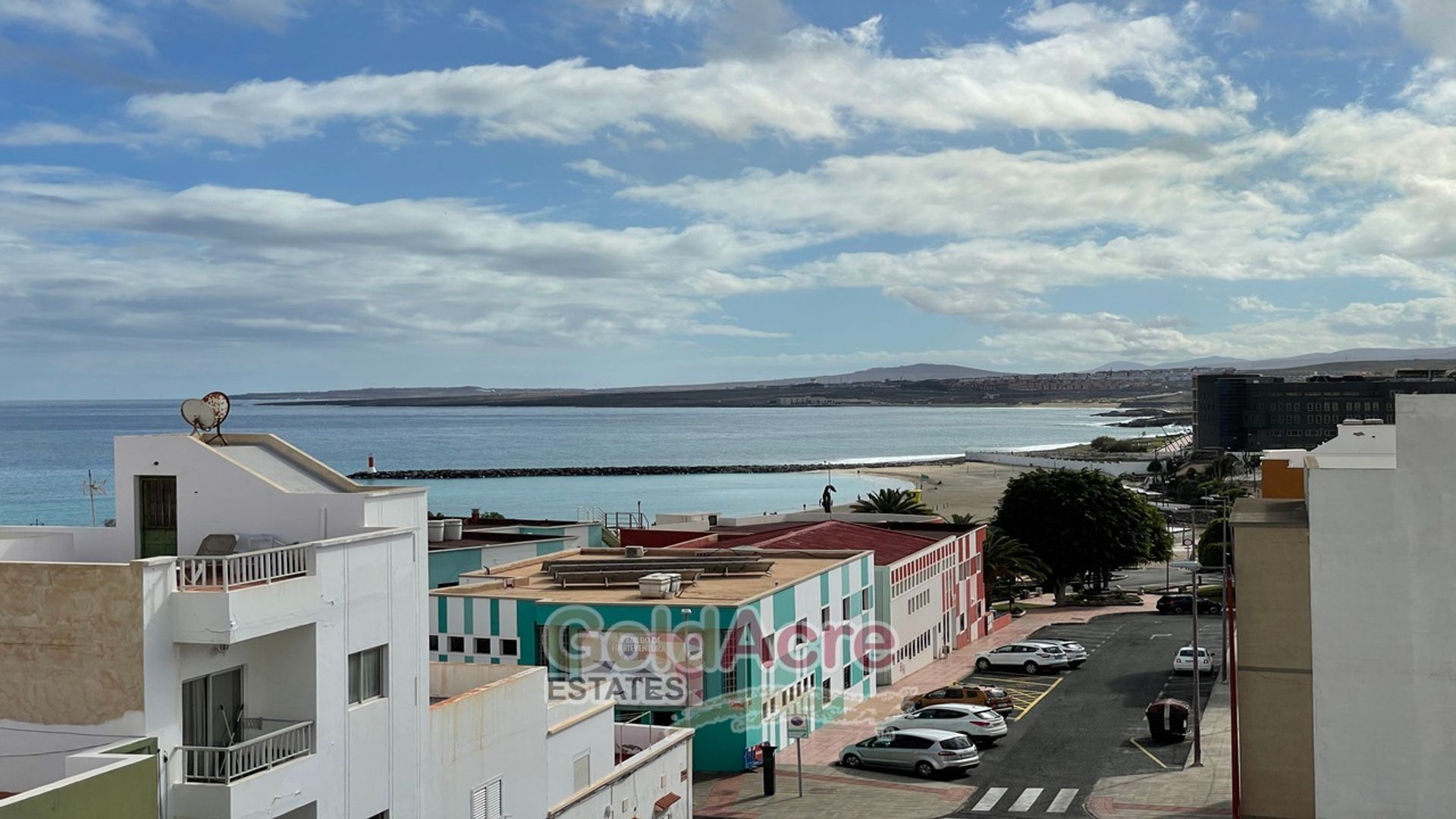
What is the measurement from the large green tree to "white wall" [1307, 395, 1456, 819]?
2062 inches

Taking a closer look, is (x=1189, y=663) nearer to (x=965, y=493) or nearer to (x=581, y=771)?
(x=581, y=771)

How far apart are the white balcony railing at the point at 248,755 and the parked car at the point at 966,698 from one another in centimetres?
2961

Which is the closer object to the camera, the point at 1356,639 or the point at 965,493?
the point at 1356,639

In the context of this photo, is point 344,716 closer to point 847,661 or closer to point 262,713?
point 262,713

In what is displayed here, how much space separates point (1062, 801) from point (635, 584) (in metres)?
14.8

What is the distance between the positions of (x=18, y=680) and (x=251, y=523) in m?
4.07

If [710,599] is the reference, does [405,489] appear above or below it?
above

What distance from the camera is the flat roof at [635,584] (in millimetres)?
39469

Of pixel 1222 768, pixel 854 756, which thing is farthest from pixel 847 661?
pixel 1222 768

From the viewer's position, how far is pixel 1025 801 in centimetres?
3431

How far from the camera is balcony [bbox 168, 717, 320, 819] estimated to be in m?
16.8

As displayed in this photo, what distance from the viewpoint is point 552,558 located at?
160ft

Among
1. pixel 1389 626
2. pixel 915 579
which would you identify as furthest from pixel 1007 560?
pixel 1389 626

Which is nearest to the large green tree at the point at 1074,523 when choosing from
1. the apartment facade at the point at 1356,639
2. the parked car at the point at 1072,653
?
the parked car at the point at 1072,653
